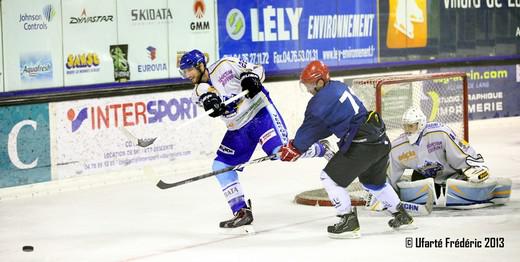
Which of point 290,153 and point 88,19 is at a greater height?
point 88,19

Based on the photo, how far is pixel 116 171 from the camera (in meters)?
11.6

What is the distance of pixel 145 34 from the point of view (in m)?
11.8

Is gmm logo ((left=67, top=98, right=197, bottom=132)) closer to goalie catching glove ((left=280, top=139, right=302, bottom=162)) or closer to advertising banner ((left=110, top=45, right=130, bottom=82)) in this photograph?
advertising banner ((left=110, top=45, right=130, bottom=82))

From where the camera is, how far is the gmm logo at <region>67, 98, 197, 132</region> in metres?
11.3

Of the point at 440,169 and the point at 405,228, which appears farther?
the point at 440,169

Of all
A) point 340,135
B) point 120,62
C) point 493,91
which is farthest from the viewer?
point 493,91

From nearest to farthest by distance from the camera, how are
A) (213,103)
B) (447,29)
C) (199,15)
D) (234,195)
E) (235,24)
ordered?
(213,103)
(234,195)
(199,15)
(235,24)
(447,29)

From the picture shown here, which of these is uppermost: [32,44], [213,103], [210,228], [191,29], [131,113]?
[191,29]

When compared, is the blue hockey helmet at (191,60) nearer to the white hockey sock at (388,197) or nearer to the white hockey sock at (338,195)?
the white hockey sock at (338,195)

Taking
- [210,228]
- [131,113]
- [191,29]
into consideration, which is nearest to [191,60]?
[210,228]

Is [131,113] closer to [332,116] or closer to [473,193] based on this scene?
[473,193]

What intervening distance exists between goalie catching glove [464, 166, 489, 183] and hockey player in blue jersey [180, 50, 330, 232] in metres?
1.18

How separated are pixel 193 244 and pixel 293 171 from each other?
3675 millimetres

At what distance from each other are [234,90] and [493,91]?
293 inches
